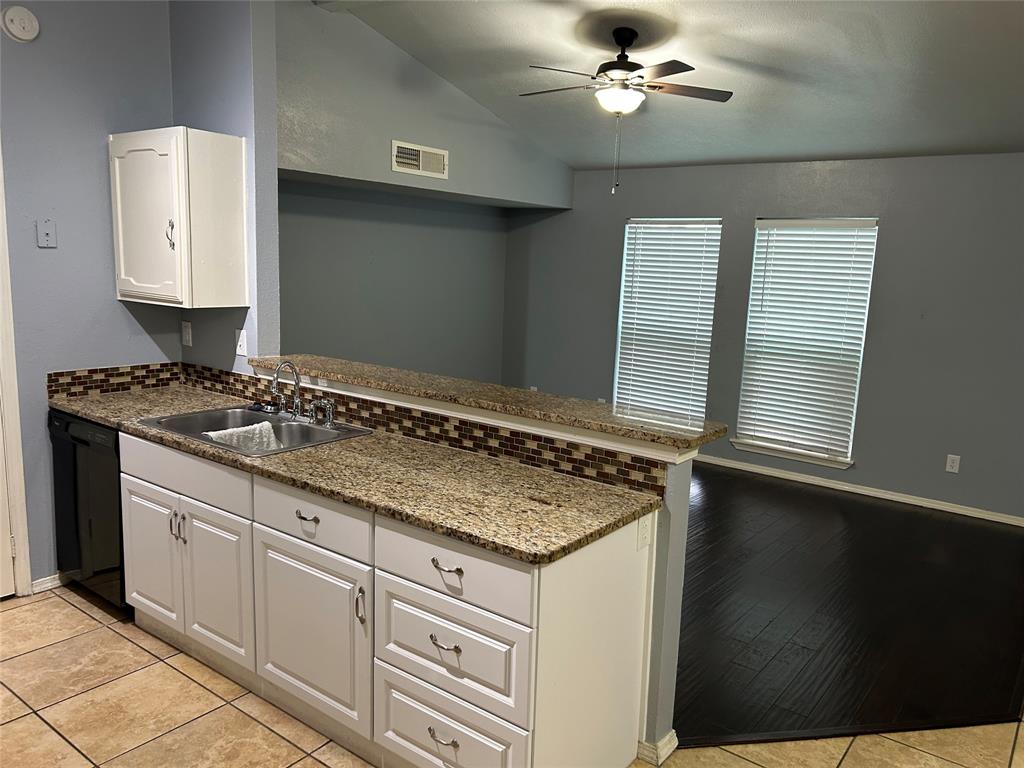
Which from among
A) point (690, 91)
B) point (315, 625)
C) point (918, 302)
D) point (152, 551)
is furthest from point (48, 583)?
point (918, 302)

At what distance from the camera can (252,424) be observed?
3.09m

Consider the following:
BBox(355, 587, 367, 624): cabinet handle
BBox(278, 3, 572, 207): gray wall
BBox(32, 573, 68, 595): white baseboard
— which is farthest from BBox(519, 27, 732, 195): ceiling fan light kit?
BBox(32, 573, 68, 595): white baseboard

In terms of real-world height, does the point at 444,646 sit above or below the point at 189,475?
below

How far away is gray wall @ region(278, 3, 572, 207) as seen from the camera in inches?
159

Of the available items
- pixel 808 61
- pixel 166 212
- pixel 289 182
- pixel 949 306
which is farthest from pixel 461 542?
pixel 949 306

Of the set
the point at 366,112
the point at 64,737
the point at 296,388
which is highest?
the point at 366,112

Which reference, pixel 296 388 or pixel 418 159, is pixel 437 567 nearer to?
pixel 296 388

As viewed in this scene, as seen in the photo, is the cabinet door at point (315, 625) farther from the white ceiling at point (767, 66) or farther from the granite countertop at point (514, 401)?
the white ceiling at point (767, 66)

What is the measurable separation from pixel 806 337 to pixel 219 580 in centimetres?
431

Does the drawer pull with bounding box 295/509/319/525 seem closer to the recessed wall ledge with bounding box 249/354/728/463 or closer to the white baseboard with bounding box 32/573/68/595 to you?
the recessed wall ledge with bounding box 249/354/728/463

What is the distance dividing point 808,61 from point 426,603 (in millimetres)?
3339

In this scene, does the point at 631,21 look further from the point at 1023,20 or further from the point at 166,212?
the point at 166,212

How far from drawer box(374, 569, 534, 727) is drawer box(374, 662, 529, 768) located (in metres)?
0.03

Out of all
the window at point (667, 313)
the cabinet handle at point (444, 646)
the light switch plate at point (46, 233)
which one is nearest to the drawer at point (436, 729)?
the cabinet handle at point (444, 646)
